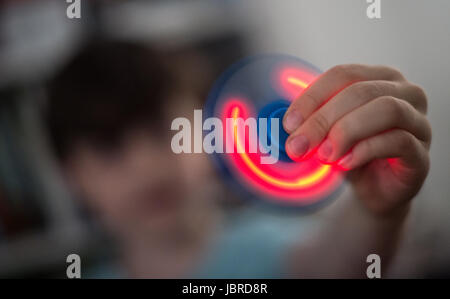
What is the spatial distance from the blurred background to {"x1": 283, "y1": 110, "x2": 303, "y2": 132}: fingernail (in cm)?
11

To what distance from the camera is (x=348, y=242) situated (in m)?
0.89

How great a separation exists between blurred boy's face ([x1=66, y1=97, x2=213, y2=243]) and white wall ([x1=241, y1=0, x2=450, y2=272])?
221 mm

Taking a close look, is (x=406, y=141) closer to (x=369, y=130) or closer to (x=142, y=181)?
(x=369, y=130)

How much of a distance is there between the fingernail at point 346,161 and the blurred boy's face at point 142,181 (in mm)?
222

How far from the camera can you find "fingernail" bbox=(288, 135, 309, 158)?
0.84 meters

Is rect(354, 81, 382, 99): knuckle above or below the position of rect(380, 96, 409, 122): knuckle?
above

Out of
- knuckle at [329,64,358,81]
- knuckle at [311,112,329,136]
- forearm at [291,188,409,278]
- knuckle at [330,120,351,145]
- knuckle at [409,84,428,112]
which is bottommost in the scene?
forearm at [291,188,409,278]

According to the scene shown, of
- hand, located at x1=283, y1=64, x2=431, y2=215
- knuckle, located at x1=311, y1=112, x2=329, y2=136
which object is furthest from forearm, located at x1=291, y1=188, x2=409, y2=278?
knuckle, located at x1=311, y1=112, x2=329, y2=136

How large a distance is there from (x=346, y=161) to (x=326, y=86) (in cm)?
13

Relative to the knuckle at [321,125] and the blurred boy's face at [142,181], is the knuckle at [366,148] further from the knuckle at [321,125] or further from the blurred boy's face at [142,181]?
the blurred boy's face at [142,181]

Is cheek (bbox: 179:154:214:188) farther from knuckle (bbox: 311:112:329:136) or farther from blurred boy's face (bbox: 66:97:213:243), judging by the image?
knuckle (bbox: 311:112:329:136)

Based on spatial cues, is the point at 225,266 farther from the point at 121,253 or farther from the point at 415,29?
the point at 415,29

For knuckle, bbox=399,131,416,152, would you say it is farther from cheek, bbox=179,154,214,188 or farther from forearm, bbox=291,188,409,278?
cheek, bbox=179,154,214,188
